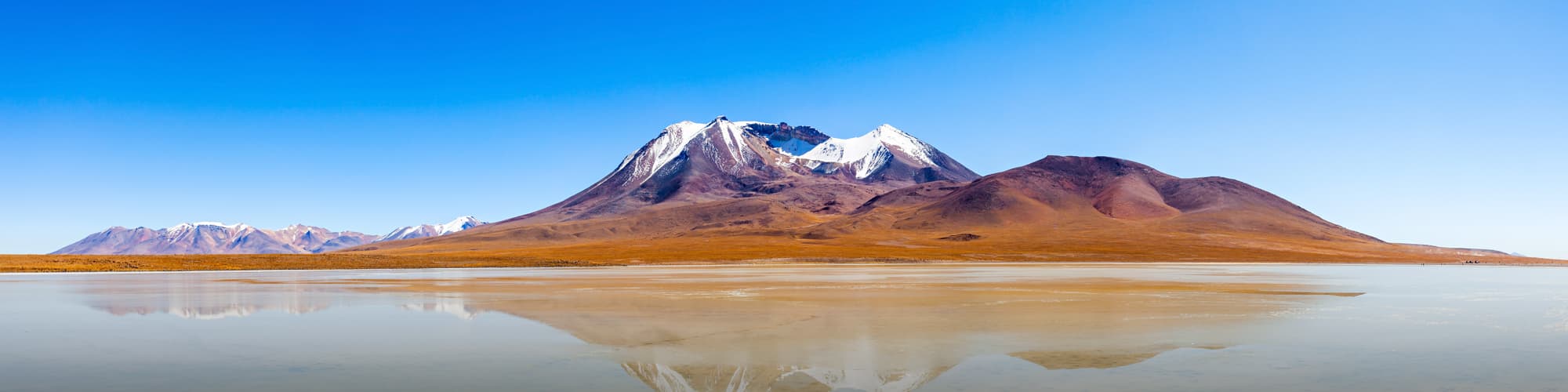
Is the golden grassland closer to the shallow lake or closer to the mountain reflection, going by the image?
the mountain reflection

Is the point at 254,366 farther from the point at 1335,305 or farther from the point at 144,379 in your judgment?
the point at 1335,305

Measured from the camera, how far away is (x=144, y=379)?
11.1 metres

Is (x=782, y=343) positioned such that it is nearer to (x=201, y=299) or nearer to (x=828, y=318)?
(x=828, y=318)

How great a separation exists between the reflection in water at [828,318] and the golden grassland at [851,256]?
36.6 metres

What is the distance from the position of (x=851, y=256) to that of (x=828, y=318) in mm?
88384

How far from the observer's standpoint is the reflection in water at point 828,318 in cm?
1246

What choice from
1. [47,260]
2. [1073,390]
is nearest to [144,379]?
[1073,390]

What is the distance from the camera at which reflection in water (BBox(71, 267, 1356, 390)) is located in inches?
491

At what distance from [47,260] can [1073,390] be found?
3449 inches

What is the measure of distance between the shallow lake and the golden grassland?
47492mm

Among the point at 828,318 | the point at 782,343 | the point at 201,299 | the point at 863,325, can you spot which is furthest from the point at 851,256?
the point at 782,343

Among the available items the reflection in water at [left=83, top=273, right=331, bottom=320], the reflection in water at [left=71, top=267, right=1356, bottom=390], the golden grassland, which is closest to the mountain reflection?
the reflection in water at [left=71, top=267, right=1356, bottom=390]

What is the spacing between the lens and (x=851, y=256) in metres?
108

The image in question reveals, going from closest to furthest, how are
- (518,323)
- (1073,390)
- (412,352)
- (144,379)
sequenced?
1. (1073,390)
2. (144,379)
3. (412,352)
4. (518,323)
